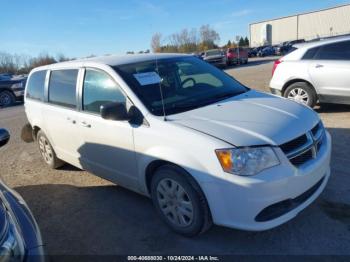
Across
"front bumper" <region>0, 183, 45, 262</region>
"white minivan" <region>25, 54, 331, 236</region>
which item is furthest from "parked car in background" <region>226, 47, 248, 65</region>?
"front bumper" <region>0, 183, 45, 262</region>

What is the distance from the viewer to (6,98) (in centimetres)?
1809

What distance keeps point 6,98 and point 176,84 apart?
53.9 feet

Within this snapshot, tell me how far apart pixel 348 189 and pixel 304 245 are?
4.17 ft

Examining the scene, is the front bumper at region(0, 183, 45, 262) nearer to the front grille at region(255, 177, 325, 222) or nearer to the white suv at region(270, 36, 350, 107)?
the front grille at region(255, 177, 325, 222)

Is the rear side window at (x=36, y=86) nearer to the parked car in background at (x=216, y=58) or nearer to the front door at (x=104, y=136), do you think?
the front door at (x=104, y=136)

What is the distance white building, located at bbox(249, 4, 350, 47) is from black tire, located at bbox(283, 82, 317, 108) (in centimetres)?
7587

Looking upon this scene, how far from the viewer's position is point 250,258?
9.98 feet

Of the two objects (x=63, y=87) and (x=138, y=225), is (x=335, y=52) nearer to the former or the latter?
(x=63, y=87)

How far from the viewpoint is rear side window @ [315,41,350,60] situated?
708 cm

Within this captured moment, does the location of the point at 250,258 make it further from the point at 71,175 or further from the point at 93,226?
the point at 71,175

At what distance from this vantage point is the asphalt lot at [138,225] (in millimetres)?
3219

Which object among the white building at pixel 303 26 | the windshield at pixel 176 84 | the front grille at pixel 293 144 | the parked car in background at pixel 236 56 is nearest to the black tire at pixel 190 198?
the windshield at pixel 176 84

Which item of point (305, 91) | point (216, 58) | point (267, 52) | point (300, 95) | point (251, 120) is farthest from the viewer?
point (267, 52)

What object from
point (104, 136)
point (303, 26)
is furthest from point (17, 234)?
point (303, 26)
